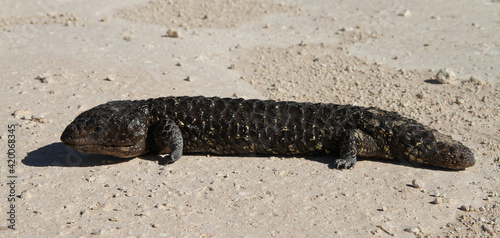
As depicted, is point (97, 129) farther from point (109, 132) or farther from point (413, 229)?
point (413, 229)

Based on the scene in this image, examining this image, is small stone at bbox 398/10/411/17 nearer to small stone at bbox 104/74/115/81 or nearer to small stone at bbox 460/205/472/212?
small stone at bbox 104/74/115/81

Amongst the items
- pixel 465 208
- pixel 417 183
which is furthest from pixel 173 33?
pixel 465 208

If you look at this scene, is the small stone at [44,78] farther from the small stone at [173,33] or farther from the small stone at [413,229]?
the small stone at [413,229]

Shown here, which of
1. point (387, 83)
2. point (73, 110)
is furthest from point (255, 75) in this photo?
point (73, 110)

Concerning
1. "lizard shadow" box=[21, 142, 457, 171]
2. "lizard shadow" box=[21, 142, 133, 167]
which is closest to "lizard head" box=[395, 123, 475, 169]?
"lizard shadow" box=[21, 142, 457, 171]

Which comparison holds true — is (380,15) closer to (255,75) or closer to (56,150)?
(255,75)
